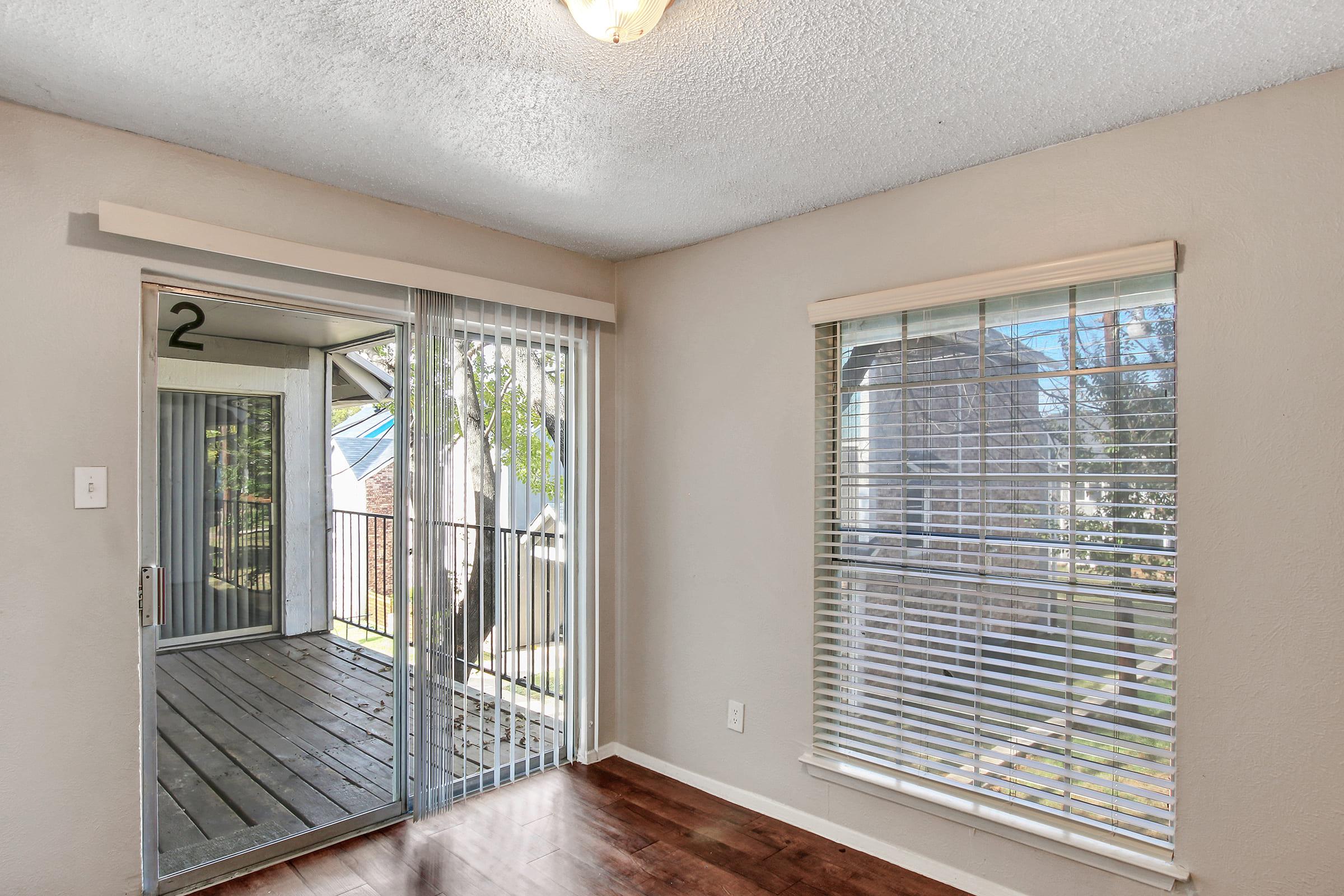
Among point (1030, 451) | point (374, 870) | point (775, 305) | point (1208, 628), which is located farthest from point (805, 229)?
point (374, 870)

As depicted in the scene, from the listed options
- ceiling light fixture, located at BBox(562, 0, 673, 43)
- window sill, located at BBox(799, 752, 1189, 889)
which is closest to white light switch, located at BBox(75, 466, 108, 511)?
ceiling light fixture, located at BBox(562, 0, 673, 43)

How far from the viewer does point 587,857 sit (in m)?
2.64

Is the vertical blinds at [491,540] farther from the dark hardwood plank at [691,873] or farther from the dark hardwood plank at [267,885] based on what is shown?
the dark hardwood plank at [691,873]

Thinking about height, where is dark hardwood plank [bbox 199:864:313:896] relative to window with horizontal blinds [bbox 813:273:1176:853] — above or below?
below

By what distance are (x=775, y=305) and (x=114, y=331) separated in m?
2.24

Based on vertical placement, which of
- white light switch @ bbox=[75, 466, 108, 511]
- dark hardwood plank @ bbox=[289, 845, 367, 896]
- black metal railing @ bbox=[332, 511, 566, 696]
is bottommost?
dark hardwood plank @ bbox=[289, 845, 367, 896]

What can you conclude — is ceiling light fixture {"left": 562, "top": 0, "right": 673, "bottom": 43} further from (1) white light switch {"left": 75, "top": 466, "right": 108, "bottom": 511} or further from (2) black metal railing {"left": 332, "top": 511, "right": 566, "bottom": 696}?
(2) black metal railing {"left": 332, "top": 511, "right": 566, "bottom": 696}

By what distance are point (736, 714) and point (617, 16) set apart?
8.51 ft

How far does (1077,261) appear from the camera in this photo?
7.27 feet

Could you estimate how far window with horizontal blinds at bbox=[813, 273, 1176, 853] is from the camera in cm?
215

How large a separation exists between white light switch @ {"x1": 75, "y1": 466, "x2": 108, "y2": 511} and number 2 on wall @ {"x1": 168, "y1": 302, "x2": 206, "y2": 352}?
45 centimetres

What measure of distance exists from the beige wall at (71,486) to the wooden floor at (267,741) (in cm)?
14

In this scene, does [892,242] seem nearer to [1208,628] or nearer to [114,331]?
[1208,628]

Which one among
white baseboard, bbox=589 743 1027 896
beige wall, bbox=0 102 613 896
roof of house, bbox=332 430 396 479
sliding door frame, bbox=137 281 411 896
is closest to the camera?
beige wall, bbox=0 102 613 896
